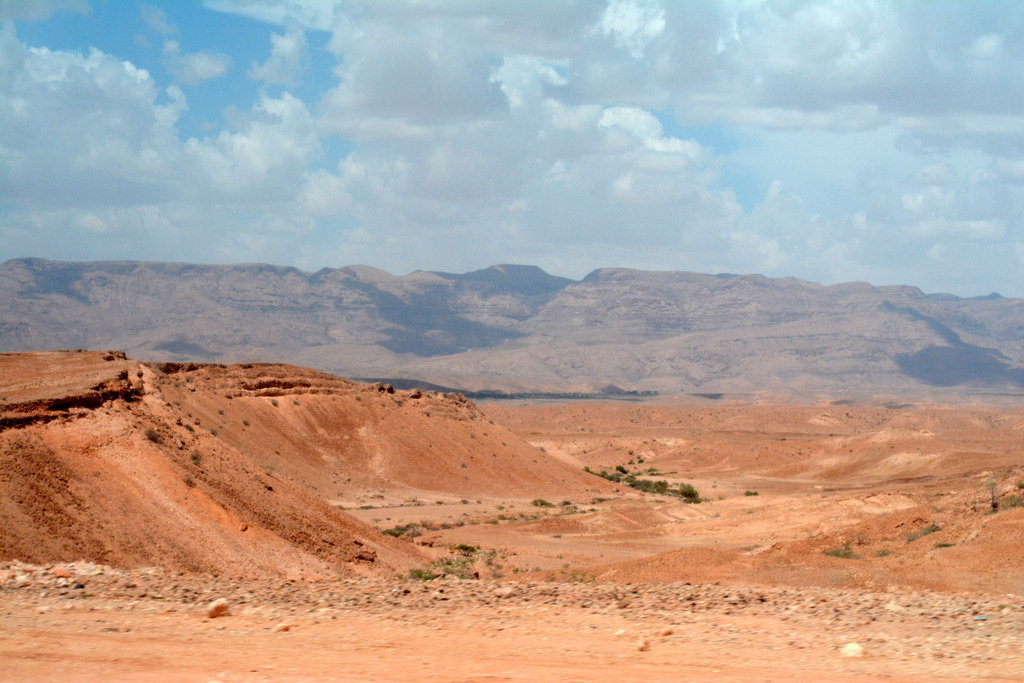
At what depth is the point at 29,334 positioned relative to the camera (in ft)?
596

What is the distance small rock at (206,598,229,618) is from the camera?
10.3 m

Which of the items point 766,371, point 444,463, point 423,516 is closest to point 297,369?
point 444,463

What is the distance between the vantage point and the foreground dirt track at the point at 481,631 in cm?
825

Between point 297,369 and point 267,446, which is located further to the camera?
point 297,369

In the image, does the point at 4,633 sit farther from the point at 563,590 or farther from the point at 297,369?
the point at 297,369

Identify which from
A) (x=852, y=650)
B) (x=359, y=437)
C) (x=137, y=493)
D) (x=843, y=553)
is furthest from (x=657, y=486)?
(x=852, y=650)

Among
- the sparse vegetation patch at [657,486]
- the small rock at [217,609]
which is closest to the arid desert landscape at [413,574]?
the small rock at [217,609]

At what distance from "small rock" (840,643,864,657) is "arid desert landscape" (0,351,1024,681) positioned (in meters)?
0.15

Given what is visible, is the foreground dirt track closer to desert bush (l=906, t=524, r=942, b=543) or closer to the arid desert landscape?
the arid desert landscape

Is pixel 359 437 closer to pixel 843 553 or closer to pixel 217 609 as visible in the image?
pixel 843 553

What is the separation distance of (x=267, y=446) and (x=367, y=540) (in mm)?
19862

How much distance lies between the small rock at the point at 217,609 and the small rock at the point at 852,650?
6491 mm

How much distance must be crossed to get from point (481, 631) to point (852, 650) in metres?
3.73

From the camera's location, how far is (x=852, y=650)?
29.9 feet
